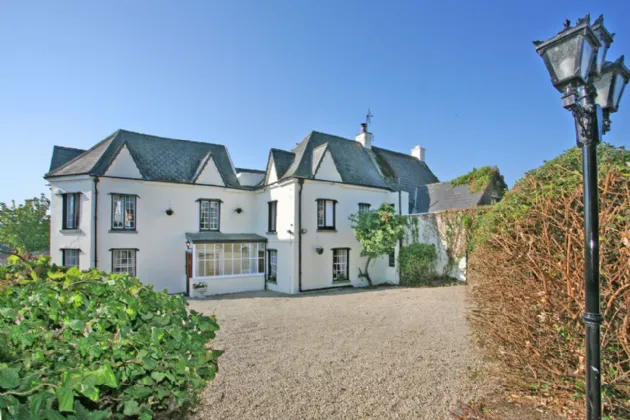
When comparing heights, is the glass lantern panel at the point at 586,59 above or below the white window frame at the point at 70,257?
above

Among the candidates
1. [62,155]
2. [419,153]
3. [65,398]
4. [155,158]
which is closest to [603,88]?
[65,398]

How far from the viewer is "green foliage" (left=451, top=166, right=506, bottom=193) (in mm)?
17141

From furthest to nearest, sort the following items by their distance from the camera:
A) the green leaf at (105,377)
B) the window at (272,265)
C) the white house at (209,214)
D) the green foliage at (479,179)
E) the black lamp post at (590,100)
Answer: the green foliage at (479,179) < the window at (272,265) < the white house at (209,214) < the black lamp post at (590,100) < the green leaf at (105,377)

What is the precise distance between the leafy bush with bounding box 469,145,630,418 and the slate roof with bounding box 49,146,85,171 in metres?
18.8

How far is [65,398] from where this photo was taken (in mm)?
1429

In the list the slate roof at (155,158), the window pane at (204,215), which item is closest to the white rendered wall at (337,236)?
the slate roof at (155,158)

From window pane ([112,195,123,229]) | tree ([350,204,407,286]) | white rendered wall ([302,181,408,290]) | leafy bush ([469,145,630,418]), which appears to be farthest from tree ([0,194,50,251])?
leafy bush ([469,145,630,418])

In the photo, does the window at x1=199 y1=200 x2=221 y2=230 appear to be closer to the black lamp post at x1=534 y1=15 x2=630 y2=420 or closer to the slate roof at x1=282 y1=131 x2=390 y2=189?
the slate roof at x1=282 y1=131 x2=390 y2=189

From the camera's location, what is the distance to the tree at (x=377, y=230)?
15805 mm

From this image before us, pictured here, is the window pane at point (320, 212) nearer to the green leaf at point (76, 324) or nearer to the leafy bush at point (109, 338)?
the leafy bush at point (109, 338)

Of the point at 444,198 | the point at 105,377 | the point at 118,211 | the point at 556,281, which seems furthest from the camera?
the point at 444,198

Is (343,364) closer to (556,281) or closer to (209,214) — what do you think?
(556,281)

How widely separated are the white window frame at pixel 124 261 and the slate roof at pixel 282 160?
761 cm

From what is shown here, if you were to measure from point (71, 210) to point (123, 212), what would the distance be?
2.18 meters
